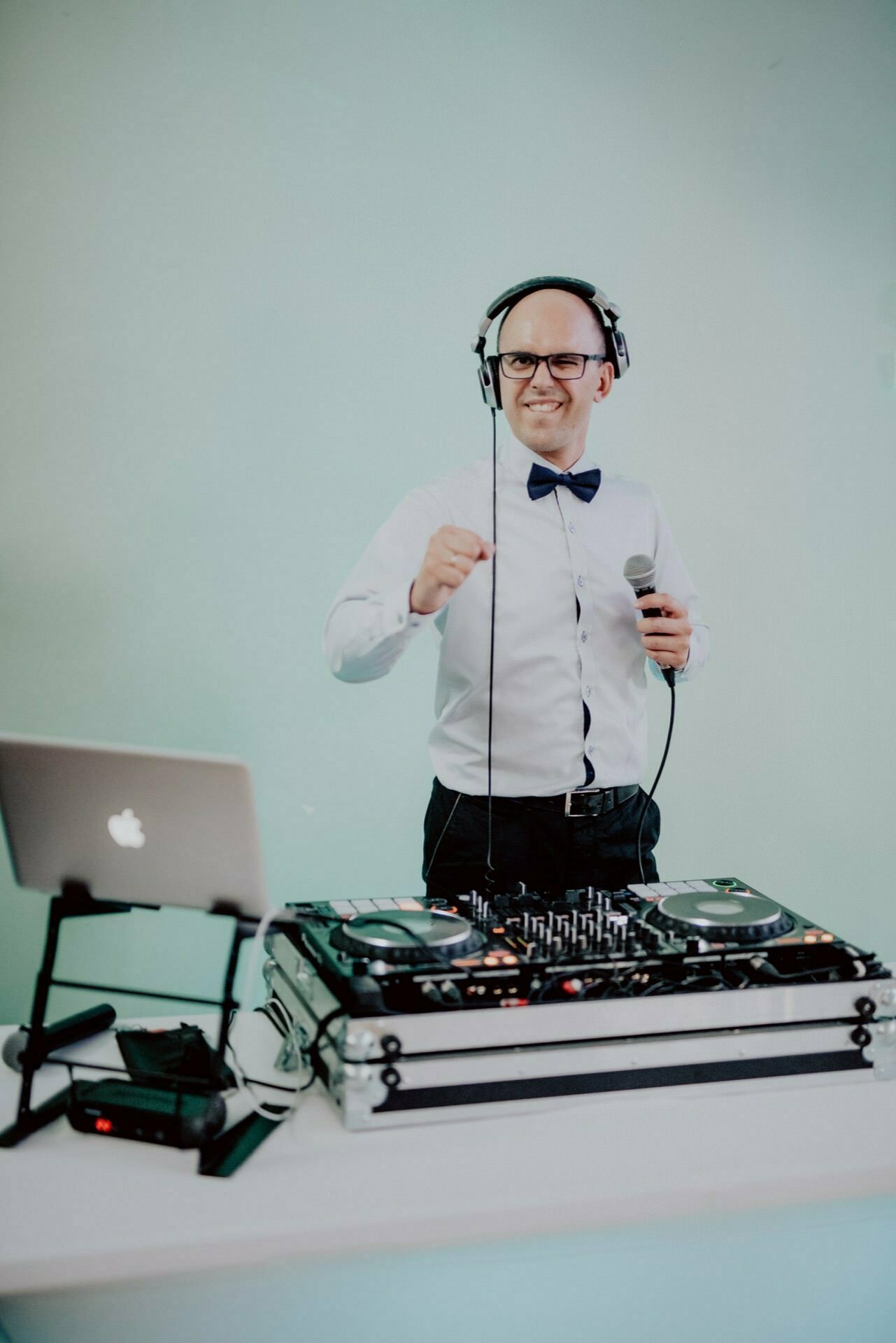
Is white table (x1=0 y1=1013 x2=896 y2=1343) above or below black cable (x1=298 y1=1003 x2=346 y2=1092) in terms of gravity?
below

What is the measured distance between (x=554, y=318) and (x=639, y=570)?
0.60m

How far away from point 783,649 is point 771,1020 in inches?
90.9

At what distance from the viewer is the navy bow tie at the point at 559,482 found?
240 cm

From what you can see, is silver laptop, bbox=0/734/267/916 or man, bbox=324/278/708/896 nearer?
silver laptop, bbox=0/734/267/916

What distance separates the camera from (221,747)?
3213mm

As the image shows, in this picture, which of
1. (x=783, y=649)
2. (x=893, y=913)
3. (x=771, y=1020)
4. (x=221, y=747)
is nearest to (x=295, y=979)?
(x=771, y=1020)

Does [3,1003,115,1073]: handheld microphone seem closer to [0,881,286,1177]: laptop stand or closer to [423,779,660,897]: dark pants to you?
[0,881,286,1177]: laptop stand

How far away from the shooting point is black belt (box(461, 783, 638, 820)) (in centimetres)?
231

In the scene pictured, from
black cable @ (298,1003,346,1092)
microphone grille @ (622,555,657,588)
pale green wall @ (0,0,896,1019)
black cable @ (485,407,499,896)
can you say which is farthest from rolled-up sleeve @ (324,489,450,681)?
pale green wall @ (0,0,896,1019)

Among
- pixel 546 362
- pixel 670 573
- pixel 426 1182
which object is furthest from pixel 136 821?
pixel 670 573

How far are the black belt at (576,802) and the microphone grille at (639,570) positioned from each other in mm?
530

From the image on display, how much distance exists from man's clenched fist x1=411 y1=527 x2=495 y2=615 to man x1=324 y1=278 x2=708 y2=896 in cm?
34

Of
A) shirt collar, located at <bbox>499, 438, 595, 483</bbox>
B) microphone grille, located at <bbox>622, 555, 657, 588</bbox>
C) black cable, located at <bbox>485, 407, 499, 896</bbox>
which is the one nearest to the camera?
microphone grille, located at <bbox>622, 555, 657, 588</bbox>

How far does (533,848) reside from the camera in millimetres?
2326
